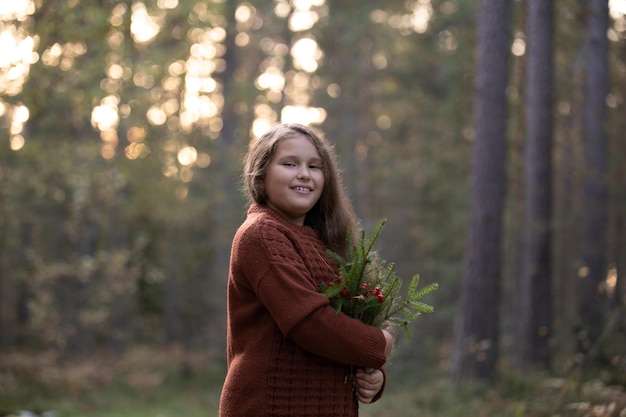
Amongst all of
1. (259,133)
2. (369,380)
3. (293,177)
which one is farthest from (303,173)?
(259,133)

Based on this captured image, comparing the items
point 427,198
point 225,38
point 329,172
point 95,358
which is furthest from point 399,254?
point 329,172

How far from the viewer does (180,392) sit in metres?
17.2

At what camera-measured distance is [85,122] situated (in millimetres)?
14031

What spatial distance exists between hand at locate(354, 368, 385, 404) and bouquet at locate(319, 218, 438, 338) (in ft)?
A: 0.60

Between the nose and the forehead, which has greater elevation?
the forehead

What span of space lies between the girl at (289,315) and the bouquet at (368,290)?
0.08 metres

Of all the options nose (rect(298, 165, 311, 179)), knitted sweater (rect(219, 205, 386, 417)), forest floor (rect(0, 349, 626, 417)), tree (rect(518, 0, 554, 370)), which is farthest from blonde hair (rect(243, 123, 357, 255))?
tree (rect(518, 0, 554, 370))

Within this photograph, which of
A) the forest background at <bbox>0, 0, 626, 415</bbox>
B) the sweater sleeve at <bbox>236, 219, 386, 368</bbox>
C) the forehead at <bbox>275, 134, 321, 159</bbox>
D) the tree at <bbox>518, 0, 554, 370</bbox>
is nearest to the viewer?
the sweater sleeve at <bbox>236, 219, 386, 368</bbox>

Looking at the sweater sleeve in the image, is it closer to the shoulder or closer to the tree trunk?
the shoulder

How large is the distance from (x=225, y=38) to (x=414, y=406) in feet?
43.5

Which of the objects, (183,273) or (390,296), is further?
(183,273)

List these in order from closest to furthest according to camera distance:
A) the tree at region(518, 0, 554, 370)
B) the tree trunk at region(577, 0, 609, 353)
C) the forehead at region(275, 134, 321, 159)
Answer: the forehead at region(275, 134, 321, 159), the tree at region(518, 0, 554, 370), the tree trunk at region(577, 0, 609, 353)

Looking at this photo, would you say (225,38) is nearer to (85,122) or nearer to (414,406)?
(85,122)

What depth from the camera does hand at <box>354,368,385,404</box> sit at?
9.76ft
